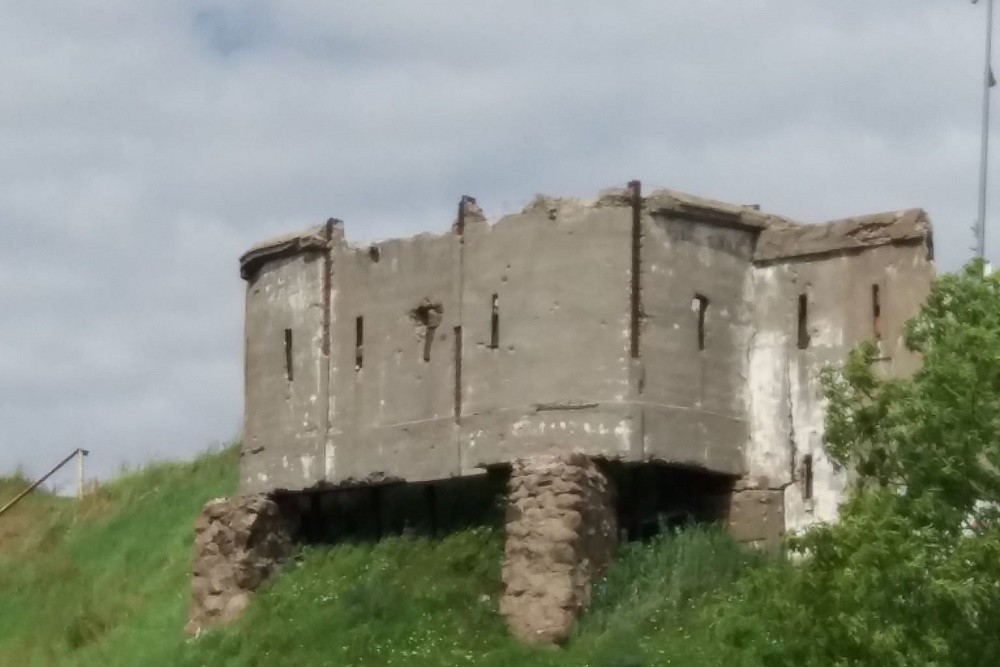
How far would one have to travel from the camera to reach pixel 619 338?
24.2 m

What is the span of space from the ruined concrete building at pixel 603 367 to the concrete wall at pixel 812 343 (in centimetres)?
2

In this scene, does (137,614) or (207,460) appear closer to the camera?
(137,614)

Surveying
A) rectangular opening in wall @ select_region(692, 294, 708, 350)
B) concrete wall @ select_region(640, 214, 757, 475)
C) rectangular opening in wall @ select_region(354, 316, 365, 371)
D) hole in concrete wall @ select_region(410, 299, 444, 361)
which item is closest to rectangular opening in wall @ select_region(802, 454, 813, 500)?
concrete wall @ select_region(640, 214, 757, 475)

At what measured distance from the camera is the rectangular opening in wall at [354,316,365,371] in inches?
1018

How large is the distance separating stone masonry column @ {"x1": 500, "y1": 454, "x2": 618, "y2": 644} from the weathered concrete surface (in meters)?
0.50

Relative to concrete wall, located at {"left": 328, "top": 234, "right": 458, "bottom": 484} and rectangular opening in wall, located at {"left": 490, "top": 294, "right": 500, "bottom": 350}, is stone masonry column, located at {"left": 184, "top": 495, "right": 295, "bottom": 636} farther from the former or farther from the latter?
rectangular opening in wall, located at {"left": 490, "top": 294, "right": 500, "bottom": 350}

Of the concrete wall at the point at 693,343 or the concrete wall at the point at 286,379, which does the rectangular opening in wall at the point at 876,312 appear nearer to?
the concrete wall at the point at 693,343

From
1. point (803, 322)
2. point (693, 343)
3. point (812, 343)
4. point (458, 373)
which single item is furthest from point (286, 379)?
point (812, 343)

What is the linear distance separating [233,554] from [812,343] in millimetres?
7233

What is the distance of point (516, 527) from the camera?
23578 mm

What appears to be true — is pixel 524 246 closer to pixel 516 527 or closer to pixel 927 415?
pixel 516 527

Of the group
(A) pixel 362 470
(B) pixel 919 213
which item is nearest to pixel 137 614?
(A) pixel 362 470

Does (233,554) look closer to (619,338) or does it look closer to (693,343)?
(619,338)

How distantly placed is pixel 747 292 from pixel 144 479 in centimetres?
1371
